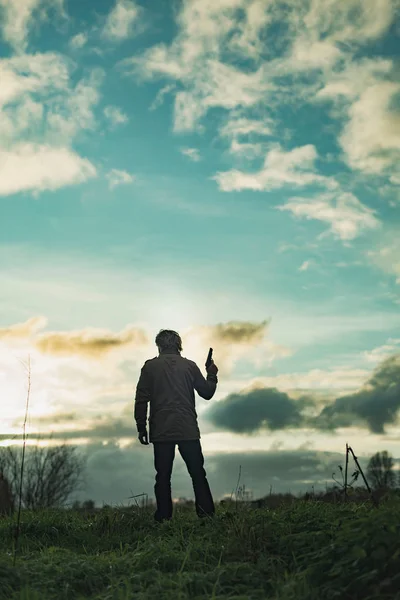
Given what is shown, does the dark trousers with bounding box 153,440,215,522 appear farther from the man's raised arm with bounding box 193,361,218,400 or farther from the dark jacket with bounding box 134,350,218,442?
the man's raised arm with bounding box 193,361,218,400

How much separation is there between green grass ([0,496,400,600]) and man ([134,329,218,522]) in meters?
1.04

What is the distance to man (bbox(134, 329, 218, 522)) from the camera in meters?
9.32

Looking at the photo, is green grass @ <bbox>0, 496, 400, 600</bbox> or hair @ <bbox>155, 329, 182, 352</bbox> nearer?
green grass @ <bbox>0, 496, 400, 600</bbox>

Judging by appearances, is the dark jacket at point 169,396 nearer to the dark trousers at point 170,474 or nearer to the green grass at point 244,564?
the dark trousers at point 170,474

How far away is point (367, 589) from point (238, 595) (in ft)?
3.29

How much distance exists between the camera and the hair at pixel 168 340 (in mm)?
9891

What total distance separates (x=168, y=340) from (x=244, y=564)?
452cm

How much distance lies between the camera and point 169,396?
373 inches

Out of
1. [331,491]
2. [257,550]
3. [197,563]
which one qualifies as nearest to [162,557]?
[197,563]

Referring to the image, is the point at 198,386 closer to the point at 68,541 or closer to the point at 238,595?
the point at 68,541

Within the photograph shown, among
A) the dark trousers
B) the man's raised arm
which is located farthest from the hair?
the dark trousers

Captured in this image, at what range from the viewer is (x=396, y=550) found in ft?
15.7

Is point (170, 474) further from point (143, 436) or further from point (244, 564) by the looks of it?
point (244, 564)

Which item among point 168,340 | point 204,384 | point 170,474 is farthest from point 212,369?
point 170,474
